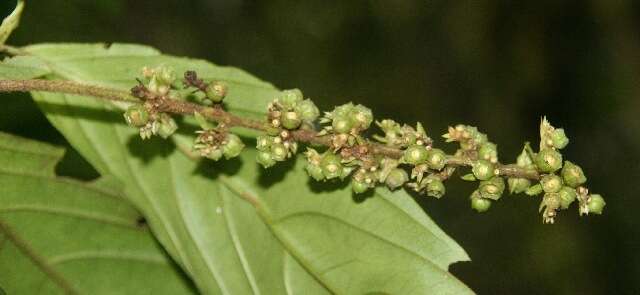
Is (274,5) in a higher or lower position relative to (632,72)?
lower

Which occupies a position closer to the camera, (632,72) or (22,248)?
(22,248)

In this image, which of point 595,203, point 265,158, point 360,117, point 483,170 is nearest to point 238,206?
point 265,158

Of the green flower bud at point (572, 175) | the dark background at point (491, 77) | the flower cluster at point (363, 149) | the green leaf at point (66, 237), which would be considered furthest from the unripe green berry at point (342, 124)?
the dark background at point (491, 77)

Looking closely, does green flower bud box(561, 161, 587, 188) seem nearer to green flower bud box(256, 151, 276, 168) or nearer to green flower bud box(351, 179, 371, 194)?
green flower bud box(351, 179, 371, 194)

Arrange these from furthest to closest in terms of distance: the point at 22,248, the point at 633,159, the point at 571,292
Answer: the point at 633,159 < the point at 571,292 < the point at 22,248

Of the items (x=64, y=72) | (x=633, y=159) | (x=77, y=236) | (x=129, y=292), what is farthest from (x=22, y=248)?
(x=633, y=159)

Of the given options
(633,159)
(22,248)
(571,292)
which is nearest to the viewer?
(22,248)

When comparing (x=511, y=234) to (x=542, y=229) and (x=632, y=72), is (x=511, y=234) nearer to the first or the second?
(x=542, y=229)

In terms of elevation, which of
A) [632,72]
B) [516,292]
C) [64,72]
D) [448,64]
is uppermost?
[632,72]
